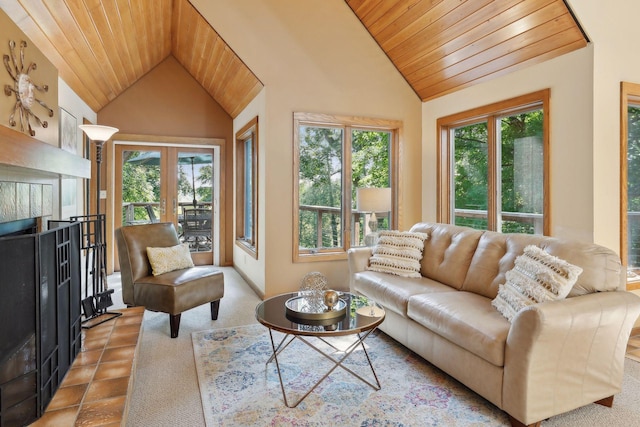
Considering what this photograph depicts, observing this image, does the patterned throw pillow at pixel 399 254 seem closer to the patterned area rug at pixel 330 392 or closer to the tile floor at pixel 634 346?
the patterned area rug at pixel 330 392

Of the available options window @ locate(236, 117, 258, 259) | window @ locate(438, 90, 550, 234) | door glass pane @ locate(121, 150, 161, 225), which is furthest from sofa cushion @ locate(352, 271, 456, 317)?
door glass pane @ locate(121, 150, 161, 225)

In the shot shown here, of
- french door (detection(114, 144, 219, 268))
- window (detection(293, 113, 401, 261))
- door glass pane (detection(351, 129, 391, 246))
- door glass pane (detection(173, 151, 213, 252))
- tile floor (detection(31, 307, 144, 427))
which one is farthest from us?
door glass pane (detection(173, 151, 213, 252))

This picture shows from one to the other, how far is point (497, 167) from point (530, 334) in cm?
263

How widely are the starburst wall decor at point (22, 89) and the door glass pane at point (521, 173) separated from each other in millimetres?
4075

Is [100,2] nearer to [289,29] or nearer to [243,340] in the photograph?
[289,29]

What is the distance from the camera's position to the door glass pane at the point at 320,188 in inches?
170

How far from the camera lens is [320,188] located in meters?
4.42

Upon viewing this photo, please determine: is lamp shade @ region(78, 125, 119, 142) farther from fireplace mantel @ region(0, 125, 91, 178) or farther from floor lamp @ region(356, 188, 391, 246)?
floor lamp @ region(356, 188, 391, 246)

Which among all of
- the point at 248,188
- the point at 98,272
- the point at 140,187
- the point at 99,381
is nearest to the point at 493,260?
the point at 99,381

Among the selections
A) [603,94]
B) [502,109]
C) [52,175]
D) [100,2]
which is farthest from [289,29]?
[603,94]

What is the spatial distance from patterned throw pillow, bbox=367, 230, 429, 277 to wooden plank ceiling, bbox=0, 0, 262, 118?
7.30ft

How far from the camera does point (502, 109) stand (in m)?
3.78

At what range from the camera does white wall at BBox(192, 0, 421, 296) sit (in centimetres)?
391

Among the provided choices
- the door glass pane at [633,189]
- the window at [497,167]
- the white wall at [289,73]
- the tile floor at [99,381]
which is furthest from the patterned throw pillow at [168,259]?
the door glass pane at [633,189]
